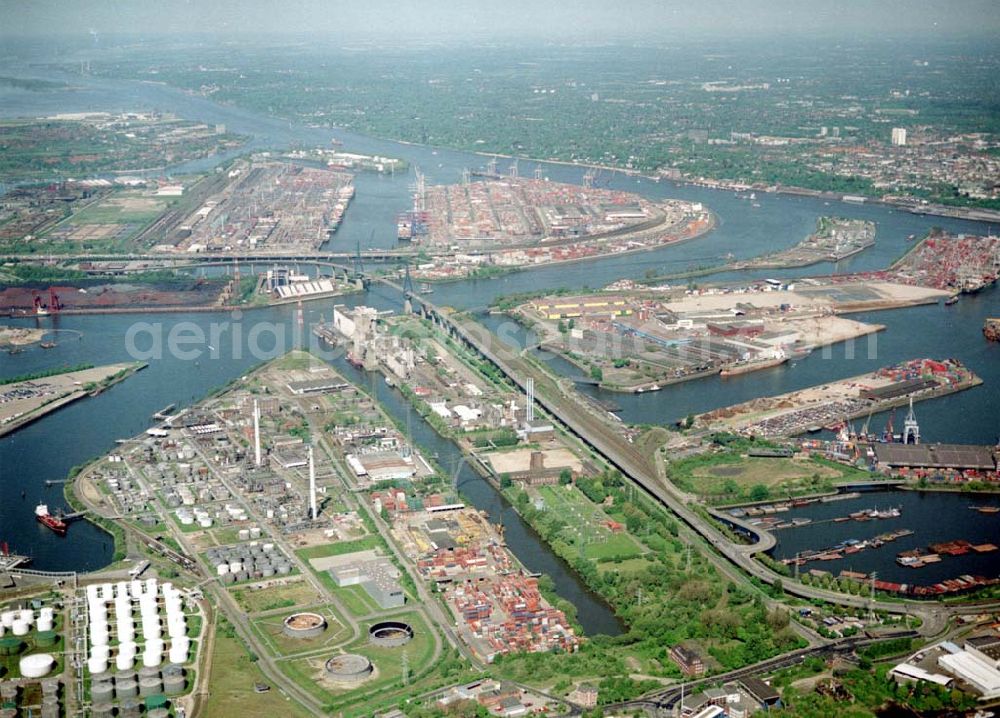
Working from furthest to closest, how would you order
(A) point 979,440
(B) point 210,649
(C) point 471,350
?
(C) point 471,350 < (A) point 979,440 < (B) point 210,649

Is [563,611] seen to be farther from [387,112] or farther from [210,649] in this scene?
[387,112]

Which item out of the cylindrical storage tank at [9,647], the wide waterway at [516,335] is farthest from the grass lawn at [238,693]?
the wide waterway at [516,335]

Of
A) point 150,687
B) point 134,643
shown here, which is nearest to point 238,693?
point 150,687

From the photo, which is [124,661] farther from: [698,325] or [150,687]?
[698,325]

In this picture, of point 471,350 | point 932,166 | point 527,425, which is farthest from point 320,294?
point 932,166

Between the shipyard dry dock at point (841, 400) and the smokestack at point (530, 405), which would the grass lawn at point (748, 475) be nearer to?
the shipyard dry dock at point (841, 400)

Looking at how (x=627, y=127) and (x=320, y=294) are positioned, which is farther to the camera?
(x=627, y=127)

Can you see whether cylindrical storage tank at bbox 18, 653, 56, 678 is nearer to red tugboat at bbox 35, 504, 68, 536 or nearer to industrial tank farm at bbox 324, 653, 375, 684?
industrial tank farm at bbox 324, 653, 375, 684
